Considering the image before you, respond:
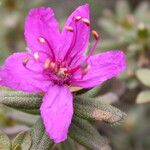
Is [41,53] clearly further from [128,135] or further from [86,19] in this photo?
[128,135]

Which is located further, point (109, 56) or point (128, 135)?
point (128, 135)

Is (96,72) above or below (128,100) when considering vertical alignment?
above

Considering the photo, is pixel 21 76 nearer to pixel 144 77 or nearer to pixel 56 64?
pixel 56 64

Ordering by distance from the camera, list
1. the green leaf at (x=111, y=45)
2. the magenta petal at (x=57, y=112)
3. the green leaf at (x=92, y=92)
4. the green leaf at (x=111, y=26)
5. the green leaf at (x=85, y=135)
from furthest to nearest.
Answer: the green leaf at (x=111, y=26)
the green leaf at (x=111, y=45)
the green leaf at (x=92, y=92)
the green leaf at (x=85, y=135)
the magenta petal at (x=57, y=112)

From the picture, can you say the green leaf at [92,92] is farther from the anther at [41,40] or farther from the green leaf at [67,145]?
the anther at [41,40]

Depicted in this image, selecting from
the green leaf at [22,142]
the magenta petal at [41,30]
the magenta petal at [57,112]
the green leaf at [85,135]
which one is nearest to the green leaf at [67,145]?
the green leaf at [85,135]

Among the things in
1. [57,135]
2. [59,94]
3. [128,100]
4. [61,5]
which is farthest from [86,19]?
[61,5]
